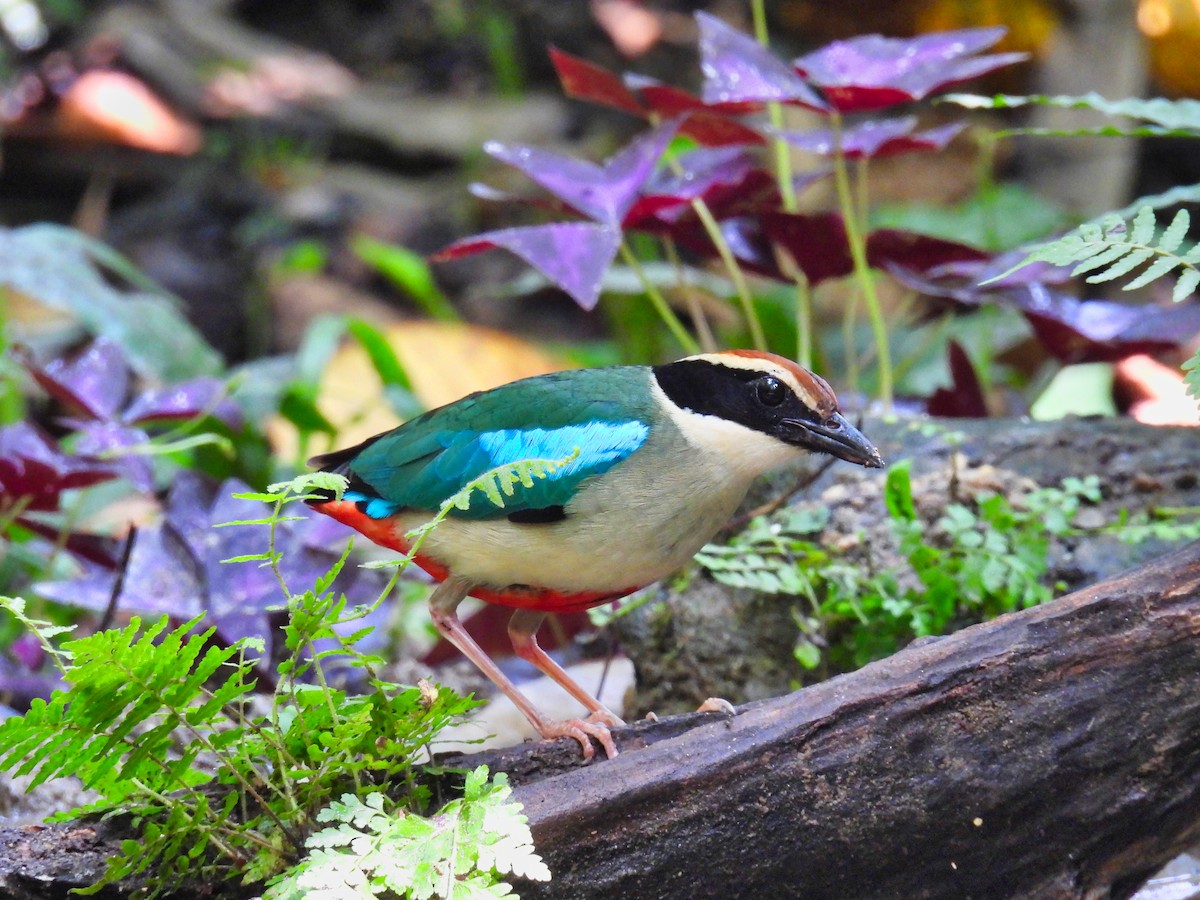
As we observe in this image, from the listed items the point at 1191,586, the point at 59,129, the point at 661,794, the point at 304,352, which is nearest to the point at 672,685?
the point at 661,794

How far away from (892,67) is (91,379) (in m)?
3.02

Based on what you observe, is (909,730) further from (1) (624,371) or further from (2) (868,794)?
(1) (624,371)

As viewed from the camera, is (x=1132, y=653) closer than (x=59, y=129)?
Yes

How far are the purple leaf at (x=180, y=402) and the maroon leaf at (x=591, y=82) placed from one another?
5.37 feet

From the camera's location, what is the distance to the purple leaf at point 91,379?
4.37m

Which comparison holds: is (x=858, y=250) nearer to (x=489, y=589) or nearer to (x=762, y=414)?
(x=762, y=414)

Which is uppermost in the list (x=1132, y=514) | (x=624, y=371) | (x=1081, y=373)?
(x=624, y=371)

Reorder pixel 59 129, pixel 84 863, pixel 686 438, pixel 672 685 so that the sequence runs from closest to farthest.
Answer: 1. pixel 84 863
2. pixel 686 438
3. pixel 672 685
4. pixel 59 129

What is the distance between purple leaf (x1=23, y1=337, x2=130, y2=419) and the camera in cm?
437

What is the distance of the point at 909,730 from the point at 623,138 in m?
8.66

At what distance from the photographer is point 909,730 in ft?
7.89

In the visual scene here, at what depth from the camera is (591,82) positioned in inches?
168

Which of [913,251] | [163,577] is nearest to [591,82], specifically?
[913,251]

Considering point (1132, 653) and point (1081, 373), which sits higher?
point (1132, 653)
